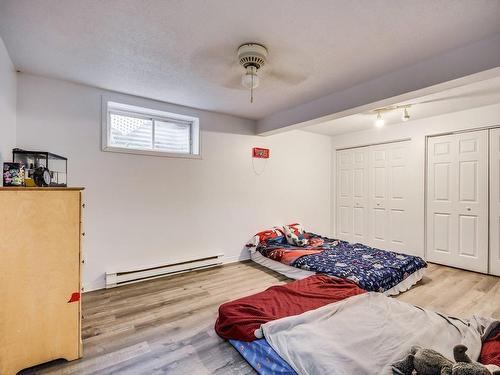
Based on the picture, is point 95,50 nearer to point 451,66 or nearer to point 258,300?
point 258,300

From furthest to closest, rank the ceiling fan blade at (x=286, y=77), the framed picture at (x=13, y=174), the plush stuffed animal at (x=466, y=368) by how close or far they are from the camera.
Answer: the ceiling fan blade at (x=286, y=77)
the framed picture at (x=13, y=174)
the plush stuffed animal at (x=466, y=368)

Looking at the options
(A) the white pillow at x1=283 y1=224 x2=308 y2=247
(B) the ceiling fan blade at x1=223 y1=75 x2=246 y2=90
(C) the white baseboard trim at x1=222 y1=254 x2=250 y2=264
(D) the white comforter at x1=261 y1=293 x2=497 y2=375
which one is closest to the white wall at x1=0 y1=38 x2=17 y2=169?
(B) the ceiling fan blade at x1=223 y1=75 x2=246 y2=90

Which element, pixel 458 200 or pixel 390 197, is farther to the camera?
pixel 390 197

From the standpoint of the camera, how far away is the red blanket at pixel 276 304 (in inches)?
75.0

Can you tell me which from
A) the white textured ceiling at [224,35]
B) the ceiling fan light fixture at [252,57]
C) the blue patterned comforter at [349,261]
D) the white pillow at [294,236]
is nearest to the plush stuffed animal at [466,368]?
the blue patterned comforter at [349,261]

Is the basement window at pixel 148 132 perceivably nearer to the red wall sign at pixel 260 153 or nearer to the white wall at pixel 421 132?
the red wall sign at pixel 260 153

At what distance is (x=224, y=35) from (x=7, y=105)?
2.00m

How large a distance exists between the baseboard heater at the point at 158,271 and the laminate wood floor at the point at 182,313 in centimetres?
10

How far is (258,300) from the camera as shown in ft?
7.28

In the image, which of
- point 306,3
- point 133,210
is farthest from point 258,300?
point 306,3

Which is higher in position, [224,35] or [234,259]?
[224,35]

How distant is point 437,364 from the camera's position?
122 centimetres

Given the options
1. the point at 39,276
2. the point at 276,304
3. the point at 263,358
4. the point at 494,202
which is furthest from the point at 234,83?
the point at 494,202

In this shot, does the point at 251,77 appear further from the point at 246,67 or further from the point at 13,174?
the point at 13,174
